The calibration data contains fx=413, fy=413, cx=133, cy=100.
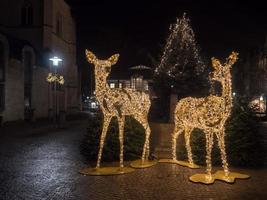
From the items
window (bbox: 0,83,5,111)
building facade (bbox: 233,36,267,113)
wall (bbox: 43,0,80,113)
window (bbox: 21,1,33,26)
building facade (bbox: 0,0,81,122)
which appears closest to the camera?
Result: window (bbox: 0,83,5,111)

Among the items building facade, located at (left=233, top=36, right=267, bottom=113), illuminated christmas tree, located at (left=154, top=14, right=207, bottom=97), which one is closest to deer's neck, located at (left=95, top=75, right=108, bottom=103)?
illuminated christmas tree, located at (left=154, top=14, right=207, bottom=97)

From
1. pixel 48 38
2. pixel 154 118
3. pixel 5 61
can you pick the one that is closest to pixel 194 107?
pixel 154 118

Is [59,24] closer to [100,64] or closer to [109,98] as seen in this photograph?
[100,64]

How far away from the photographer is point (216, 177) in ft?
37.5

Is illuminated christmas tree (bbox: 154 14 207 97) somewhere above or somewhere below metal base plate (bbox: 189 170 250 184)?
above

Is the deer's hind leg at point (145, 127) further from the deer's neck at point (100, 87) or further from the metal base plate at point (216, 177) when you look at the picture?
the metal base plate at point (216, 177)

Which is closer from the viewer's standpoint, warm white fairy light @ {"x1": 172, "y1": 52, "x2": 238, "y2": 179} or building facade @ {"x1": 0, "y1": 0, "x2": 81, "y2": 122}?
warm white fairy light @ {"x1": 172, "y1": 52, "x2": 238, "y2": 179}

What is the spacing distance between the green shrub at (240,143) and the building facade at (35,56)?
2440cm

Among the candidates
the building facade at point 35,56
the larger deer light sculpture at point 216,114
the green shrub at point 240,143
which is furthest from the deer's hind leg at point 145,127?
the building facade at point 35,56

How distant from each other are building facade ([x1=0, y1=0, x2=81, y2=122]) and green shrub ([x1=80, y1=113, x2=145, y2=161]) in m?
21.5

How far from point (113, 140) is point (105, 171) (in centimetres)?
228

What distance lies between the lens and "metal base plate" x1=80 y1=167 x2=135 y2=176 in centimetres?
1215

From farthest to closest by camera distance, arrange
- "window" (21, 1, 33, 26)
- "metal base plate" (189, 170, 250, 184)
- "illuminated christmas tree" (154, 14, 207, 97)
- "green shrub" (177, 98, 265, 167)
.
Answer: "window" (21, 1, 33, 26), "illuminated christmas tree" (154, 14, 207, 97), "green shrub" (177, 98, 265, 167), "metal base plate" (189, 170, 250, 184)

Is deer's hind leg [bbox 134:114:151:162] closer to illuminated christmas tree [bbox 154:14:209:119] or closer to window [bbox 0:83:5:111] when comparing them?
illuminated christmas tree [bbox 154:14:209:119]
